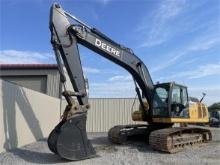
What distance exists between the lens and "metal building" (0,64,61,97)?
943 inches

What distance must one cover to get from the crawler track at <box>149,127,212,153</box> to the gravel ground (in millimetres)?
271

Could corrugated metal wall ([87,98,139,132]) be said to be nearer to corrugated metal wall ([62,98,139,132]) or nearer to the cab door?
corrugated metal wall ([62,98,139,132])

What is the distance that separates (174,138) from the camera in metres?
12.8

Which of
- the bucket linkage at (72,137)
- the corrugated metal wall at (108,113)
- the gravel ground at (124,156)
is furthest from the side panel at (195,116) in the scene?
the corrugated metal wall at (108,113)

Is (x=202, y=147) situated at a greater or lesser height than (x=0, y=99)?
lesser

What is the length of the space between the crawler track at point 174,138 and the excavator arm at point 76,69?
1.55 m

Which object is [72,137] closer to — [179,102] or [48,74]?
[179,102]

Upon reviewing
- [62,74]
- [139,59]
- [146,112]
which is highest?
[139,59]

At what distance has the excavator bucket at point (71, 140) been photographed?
10.3 meters

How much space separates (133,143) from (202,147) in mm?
2733

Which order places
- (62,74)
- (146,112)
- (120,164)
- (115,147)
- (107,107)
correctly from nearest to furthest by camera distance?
(120,164), (62,74), (115,147), (146,112), (107,107)

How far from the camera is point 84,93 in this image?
1142 centimetres

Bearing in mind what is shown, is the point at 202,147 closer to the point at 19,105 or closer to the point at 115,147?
the point at 115,147

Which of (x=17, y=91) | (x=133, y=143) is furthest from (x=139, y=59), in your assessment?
(x=17, y=91)
